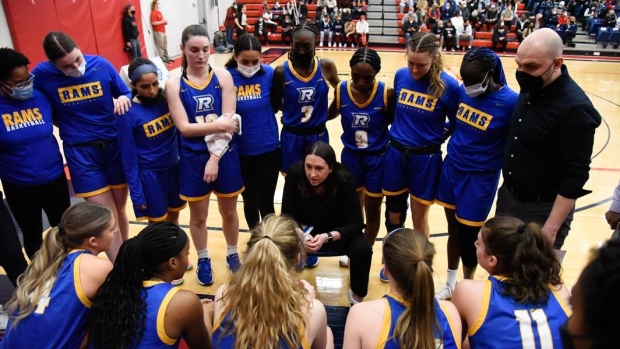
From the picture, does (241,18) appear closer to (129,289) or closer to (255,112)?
(255,112)

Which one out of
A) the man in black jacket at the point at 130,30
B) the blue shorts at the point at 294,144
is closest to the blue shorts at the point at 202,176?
the blue shorts at the point at 294,144

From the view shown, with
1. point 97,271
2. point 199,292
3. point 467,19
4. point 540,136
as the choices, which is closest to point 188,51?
point 97,271

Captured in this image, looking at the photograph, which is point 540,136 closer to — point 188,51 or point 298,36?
point 298,36

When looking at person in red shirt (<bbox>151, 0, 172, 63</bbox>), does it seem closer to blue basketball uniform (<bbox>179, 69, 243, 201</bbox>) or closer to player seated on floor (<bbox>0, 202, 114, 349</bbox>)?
blue basketball uniform (<bbox>179, 69, 243, 201</bbox>)

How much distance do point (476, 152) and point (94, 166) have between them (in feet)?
8.42

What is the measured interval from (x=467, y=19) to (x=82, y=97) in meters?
16.2

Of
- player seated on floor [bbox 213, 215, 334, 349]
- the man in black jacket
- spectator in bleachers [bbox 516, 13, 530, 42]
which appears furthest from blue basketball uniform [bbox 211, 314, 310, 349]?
spectator in bleachers [bbox 516, 13, 530, 42]

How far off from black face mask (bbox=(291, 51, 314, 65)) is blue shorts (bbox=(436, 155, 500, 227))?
47.6 inches

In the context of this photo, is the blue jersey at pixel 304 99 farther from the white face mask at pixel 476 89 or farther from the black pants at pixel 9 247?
the black pants at pixel 9 247

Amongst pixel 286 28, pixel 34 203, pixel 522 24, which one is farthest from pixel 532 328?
pixel 522 24

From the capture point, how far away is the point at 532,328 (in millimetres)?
1656

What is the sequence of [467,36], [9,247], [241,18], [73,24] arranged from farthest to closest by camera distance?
Result: [241,18] → [467,36] → [73,24] → [9,247]

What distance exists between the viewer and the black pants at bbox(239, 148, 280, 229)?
3311 millimetres

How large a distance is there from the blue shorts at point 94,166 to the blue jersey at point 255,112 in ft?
2.85
